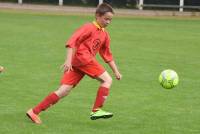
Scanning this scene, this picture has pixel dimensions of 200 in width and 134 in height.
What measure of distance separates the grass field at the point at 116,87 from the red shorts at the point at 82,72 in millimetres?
600

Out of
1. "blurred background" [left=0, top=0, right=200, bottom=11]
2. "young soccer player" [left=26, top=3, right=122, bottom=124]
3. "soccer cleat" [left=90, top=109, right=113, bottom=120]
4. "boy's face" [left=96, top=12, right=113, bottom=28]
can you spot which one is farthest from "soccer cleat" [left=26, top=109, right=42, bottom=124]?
"blurred background" [left=0, top=0, right=200, bottom=11]

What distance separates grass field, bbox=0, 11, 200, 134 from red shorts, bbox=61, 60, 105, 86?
0.60 meters

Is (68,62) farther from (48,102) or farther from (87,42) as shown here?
(48,102)

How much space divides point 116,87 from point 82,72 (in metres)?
3.59

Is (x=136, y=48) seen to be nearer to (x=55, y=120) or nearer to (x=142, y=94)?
(x=142, y=94)

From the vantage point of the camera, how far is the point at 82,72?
8398 mm

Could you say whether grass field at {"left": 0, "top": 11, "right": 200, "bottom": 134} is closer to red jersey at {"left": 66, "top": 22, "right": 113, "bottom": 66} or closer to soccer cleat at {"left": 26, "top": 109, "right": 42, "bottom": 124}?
soccer cleat at {"left": 26, "top": 109, "right": 42, "bottom": 124}

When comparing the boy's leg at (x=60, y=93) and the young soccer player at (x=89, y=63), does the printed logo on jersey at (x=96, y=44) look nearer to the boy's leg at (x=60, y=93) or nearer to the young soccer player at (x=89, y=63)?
the young soccer player at (x=89, y=63)

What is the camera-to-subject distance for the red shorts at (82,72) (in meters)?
8.31

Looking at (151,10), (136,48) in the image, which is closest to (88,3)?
(151,10)

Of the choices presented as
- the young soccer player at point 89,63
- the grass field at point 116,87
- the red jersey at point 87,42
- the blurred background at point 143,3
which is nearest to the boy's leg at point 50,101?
the young soccer player at point 89,63

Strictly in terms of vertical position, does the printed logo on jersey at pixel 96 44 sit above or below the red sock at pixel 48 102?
above

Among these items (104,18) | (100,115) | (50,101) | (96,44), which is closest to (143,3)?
(96,44)

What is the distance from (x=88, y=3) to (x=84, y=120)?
31.1 meters
